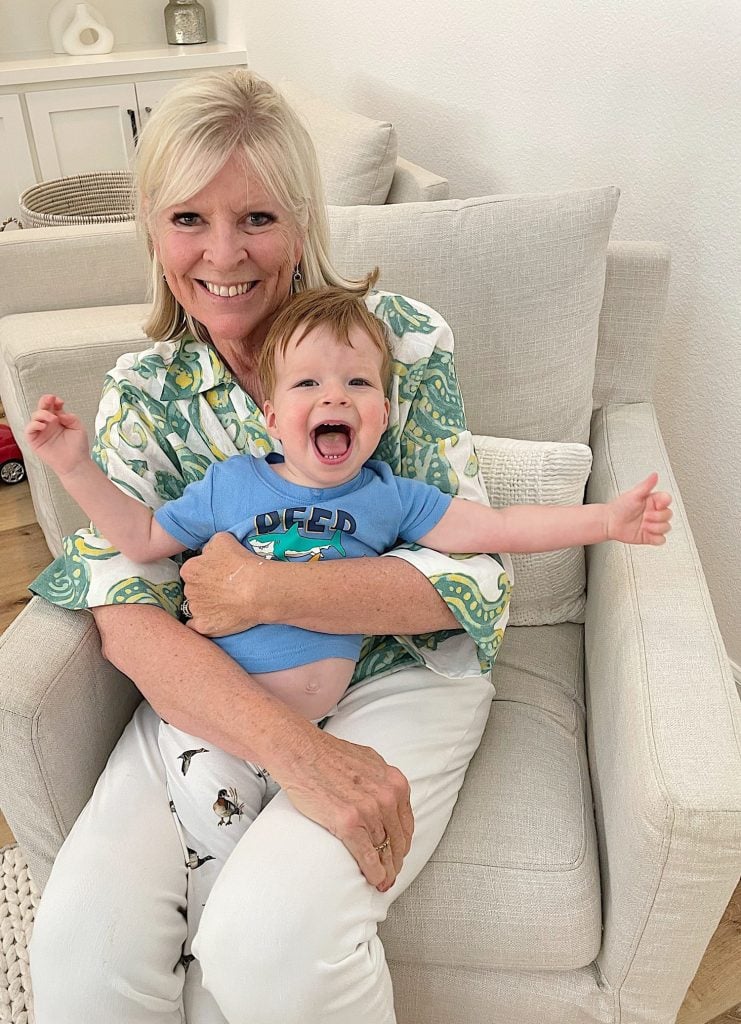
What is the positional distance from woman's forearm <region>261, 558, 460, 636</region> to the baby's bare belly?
0.05 metres

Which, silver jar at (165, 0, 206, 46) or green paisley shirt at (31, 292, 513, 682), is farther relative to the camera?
silver jar at (165, 0, 206, 46)

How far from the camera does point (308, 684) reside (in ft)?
3.62

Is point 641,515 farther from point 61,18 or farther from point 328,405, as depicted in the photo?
point 61,18

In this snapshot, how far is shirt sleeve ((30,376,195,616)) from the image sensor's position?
1.14 metres

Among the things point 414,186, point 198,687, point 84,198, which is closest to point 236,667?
point 198,687

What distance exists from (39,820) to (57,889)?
121 millimetres

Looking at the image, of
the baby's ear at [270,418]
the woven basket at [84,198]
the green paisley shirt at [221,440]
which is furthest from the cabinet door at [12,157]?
the baby's ear at [270,418]

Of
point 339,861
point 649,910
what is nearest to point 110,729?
point 339,861

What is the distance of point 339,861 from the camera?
0.96 meters

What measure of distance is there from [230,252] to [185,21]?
287 centimetres

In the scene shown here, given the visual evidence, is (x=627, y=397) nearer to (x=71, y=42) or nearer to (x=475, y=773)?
(x=475, y=773)

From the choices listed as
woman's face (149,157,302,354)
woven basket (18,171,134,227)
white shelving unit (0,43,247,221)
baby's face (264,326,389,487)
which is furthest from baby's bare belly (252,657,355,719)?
white shelving unit (0,43,247,221)

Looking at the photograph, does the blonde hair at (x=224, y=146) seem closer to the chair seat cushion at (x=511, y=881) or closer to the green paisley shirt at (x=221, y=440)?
the green paisley shirt at (x=221, y=440)

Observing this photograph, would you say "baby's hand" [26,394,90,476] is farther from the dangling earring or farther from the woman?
the dangling earring
